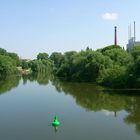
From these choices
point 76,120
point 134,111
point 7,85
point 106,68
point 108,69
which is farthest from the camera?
point 7,85

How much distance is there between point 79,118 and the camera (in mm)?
24703

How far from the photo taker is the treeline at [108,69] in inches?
1667

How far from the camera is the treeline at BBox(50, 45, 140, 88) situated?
42.3 metres

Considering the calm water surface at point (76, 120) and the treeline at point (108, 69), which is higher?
the treeline at point (108, 69)

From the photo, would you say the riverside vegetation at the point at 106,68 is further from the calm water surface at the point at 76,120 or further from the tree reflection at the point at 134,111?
the calm water surface at the point at 76,120

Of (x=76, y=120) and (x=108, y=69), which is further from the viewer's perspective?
(x=108, y=69)

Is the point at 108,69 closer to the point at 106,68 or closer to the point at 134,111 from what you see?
the point at 106,68

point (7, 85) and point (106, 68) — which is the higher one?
point (106, 68)

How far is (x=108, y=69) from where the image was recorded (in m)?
52.2

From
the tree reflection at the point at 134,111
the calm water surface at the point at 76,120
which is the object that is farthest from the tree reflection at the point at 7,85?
the tree reflection at the point at 134,111

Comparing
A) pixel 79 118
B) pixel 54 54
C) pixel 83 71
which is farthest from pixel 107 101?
pixel 54 54

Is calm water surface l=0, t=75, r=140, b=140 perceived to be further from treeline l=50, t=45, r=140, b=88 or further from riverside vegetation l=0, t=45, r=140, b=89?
riverside vegetation l=0, t=45, r=140, b=89

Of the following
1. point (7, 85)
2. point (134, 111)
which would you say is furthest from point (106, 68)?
point (134, 111)

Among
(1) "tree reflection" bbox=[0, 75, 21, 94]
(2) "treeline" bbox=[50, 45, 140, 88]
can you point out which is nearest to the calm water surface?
(2) "treeline" bbox=[50, 45, 140, 88]
